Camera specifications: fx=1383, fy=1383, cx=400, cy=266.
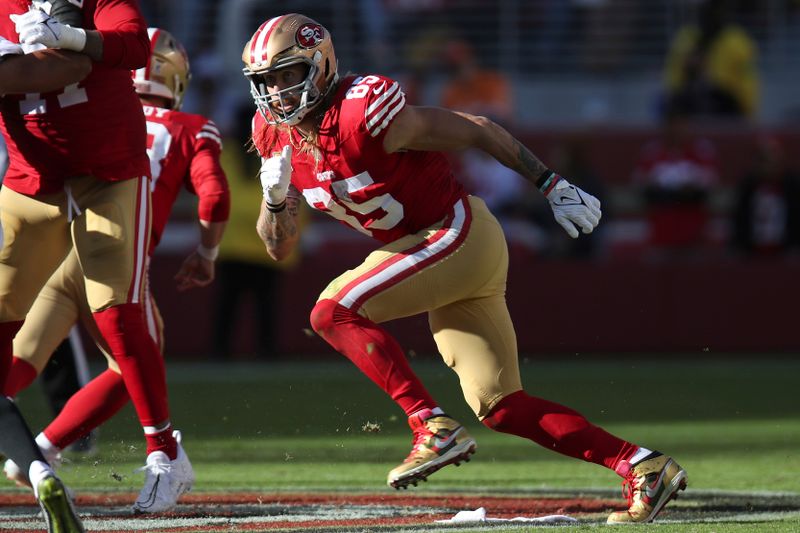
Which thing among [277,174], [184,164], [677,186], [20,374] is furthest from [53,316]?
[677,186]

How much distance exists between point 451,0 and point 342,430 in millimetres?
8299

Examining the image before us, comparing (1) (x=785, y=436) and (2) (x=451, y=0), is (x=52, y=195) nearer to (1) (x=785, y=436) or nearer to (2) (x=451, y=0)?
(1) (x=785, y=436)

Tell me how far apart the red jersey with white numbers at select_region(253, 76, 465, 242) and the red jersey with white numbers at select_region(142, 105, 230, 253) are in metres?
0.68

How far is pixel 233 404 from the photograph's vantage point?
899 centimetres

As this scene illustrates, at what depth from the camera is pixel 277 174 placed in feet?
15.9

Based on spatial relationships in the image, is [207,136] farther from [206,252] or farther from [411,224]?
[411,224]

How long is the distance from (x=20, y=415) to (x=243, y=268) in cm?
664

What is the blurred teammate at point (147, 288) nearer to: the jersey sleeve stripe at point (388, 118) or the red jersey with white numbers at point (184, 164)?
the red jersey with white numbers at point (184, 164)

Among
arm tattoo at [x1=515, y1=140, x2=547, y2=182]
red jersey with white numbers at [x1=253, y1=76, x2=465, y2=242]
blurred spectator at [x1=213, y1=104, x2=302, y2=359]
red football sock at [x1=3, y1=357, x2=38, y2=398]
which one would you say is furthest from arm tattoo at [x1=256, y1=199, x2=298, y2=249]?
blurred spectator at [x1=213, y1=104, x2=302, y2=359]

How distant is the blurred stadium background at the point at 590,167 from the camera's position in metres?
12.0

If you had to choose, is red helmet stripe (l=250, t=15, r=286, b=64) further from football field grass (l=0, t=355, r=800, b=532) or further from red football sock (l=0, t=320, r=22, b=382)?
football field grass (l=0, t=355, r=800, b=532)

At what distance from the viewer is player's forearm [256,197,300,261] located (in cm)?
513

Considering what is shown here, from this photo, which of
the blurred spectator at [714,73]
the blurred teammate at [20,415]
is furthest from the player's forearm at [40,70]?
the blurred spectator at [714,73]

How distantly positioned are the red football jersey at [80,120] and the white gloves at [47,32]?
157 millimetres
